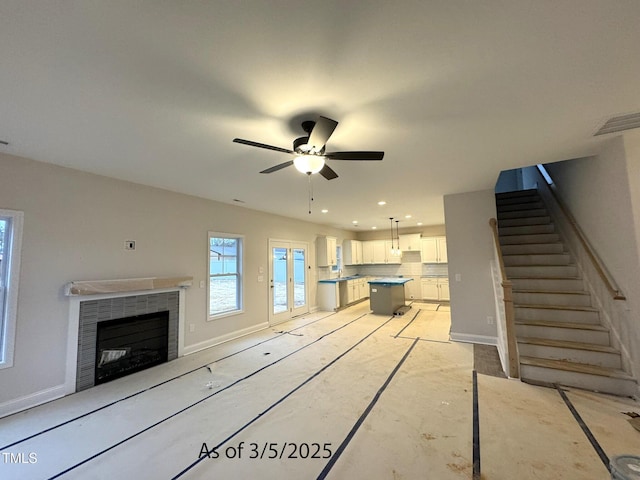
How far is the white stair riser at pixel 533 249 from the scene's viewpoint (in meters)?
4.53

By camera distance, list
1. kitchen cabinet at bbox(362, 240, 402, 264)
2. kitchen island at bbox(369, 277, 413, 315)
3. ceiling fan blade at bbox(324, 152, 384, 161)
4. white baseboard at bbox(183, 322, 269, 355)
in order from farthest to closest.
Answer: kitchen cabinet at bbox(362, 240, 402, 264) < kitchen island at bbox(369, 277, 413, 315) < white baseboard at bbox(183, 322, 269, 355) < ceiling fan blade at bbox(324, 152, 384, 161)

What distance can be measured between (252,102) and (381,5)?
1.10 m

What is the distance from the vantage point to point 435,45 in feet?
4.95

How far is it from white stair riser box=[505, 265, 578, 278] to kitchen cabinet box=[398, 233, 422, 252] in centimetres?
485

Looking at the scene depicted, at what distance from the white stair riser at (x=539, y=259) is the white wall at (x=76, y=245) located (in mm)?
5251

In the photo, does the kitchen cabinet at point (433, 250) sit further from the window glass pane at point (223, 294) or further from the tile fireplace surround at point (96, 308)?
the tile fireplace surround at point (96, 308)

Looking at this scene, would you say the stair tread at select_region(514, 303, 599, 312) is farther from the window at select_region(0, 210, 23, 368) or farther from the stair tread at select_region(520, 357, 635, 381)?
the window at select_region(0, 210, 23, 368)

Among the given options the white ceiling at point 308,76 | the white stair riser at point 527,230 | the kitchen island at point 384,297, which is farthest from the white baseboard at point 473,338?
the white ceiling at point 308,76

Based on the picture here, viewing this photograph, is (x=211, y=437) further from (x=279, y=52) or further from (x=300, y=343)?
(x=279, y=52)

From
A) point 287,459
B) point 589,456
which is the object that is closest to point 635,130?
point 589,456

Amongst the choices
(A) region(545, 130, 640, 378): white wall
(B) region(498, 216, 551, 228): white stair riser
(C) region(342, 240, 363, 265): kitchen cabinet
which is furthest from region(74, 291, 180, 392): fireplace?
(C) region(342, 240, 363, 265): kitchen cabinet

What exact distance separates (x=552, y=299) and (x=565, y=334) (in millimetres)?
Answer: 607

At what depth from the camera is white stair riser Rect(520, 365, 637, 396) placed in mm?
2820

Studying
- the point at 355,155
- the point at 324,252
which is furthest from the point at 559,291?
the point at 324,252
